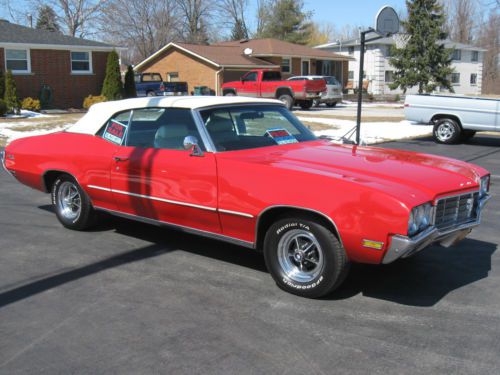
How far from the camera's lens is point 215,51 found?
4028cm

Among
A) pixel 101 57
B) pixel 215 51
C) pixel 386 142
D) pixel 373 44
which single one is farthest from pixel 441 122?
pixel 373 44

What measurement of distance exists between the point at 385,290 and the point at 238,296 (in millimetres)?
1226

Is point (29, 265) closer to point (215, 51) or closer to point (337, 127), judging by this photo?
point (337, 127)

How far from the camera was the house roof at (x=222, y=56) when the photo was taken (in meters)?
37.9

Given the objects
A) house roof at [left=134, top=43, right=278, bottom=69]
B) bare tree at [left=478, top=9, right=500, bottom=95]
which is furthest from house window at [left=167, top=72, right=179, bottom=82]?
bare tree at [left=478, top=9, right=500, bottom=95]

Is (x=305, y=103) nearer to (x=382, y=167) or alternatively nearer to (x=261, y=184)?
(x=382, y=167)

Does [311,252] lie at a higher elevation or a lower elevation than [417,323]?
higher

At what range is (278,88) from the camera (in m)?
28.3

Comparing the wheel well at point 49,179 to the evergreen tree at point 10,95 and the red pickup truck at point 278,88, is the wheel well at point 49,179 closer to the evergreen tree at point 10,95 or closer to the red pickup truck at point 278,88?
the evergreen tree at point 10,95

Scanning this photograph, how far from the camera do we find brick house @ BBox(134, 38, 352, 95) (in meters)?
38.3

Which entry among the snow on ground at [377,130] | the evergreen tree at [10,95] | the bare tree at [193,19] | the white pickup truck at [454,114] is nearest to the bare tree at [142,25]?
the bare tree at [193,19]

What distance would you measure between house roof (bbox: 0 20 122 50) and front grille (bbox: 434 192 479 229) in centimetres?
2323

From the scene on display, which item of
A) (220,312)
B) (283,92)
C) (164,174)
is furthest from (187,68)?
(220,312)

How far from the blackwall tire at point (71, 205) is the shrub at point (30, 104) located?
18.5 metres
